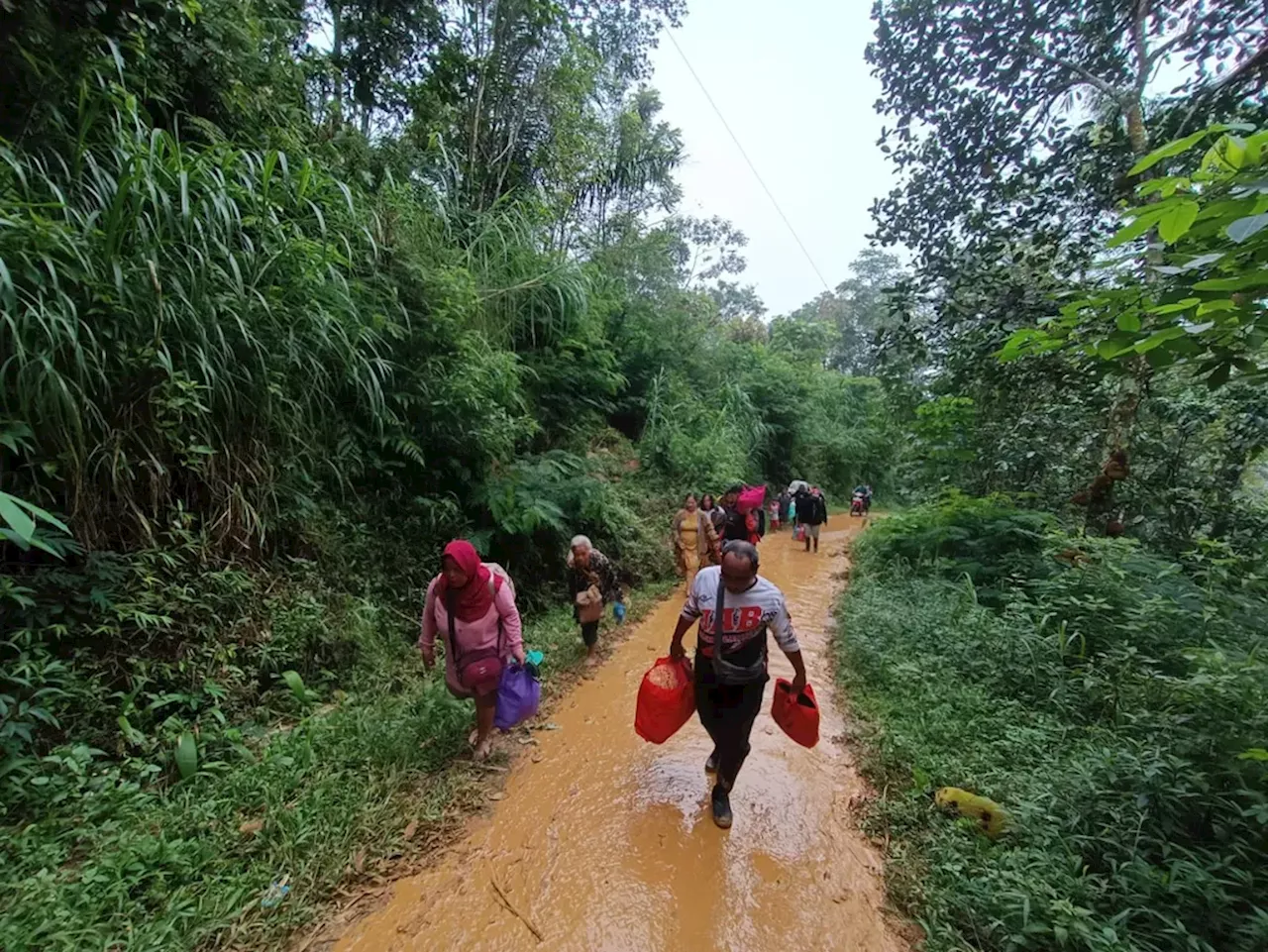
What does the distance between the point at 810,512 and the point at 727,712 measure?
923cm

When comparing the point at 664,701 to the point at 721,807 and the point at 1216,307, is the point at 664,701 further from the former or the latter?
the point at 1216,307

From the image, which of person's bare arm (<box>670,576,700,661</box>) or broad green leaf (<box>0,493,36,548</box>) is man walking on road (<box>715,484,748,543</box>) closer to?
person's bare arm (<box>670,576,700,661</box>)

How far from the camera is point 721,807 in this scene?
3.12 meters

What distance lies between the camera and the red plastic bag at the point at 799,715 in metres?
3.12

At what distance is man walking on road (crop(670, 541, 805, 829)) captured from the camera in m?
2.89

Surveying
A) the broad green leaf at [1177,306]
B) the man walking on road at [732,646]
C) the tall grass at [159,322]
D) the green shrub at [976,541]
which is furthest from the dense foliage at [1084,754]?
the tall grass at [159,322]

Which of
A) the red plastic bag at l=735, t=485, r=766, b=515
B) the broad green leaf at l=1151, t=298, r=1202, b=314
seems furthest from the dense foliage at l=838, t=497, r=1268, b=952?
the red plastic bag at l=735, t=485, r=766, b=515

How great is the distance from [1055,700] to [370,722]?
14.6ft

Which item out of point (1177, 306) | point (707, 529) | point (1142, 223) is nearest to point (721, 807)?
point (1177, 306)

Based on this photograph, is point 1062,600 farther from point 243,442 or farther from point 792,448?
point 792,448

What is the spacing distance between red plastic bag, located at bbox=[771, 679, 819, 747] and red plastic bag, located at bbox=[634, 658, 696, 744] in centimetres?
50

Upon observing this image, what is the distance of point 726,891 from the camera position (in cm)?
265

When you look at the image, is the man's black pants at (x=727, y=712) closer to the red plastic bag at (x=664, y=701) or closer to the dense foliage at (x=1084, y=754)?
the red plastic bag at (x=664, y=701)

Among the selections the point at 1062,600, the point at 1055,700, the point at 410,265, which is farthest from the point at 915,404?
the point at 410,265
